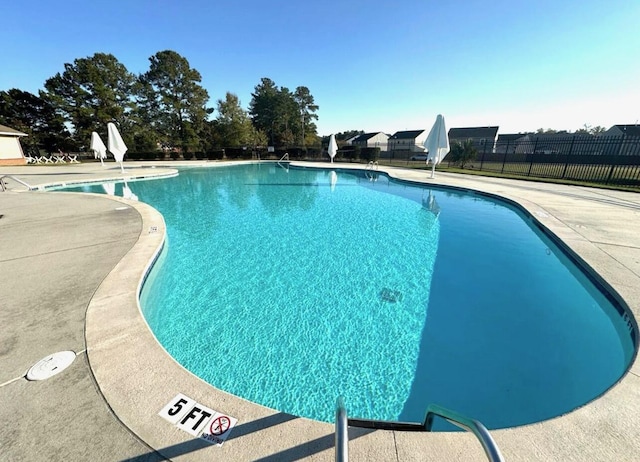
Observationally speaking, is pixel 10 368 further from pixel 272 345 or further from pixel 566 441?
pixel 566 441

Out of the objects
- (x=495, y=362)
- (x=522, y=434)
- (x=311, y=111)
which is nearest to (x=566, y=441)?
(x=522, y=434)

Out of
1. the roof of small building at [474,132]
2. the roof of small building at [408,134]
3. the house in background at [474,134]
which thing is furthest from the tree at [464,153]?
the roof of small building at [474,132]

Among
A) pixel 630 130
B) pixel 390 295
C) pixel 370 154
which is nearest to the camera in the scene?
pixel 390 295

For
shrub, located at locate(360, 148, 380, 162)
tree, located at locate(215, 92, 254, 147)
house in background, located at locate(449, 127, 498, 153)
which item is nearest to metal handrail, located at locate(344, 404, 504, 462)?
shrub, located at locate(360, 148, 380, 162)

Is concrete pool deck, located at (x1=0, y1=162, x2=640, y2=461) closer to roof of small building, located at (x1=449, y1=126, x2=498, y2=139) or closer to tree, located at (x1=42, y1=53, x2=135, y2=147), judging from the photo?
tree, located at (x1=42, y1=53, x2=135, y2=147)

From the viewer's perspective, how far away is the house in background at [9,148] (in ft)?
73.5

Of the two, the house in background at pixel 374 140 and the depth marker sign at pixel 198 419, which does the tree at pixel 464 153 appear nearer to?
the depth marker sign at pixel 198 419

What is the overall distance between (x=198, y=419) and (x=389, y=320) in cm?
273

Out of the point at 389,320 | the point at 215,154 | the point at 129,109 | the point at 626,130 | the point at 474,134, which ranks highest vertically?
the point at 626,130

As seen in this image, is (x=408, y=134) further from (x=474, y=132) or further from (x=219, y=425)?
(x=219, y=425)

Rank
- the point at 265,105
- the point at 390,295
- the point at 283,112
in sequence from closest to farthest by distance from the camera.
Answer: the point at 390,295 < the point at 283,112 < the point at 265,105

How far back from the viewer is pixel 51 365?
2139mm

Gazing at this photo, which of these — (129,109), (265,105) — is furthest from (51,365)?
(265,105)

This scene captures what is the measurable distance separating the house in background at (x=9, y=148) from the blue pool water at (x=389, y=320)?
28955mm
